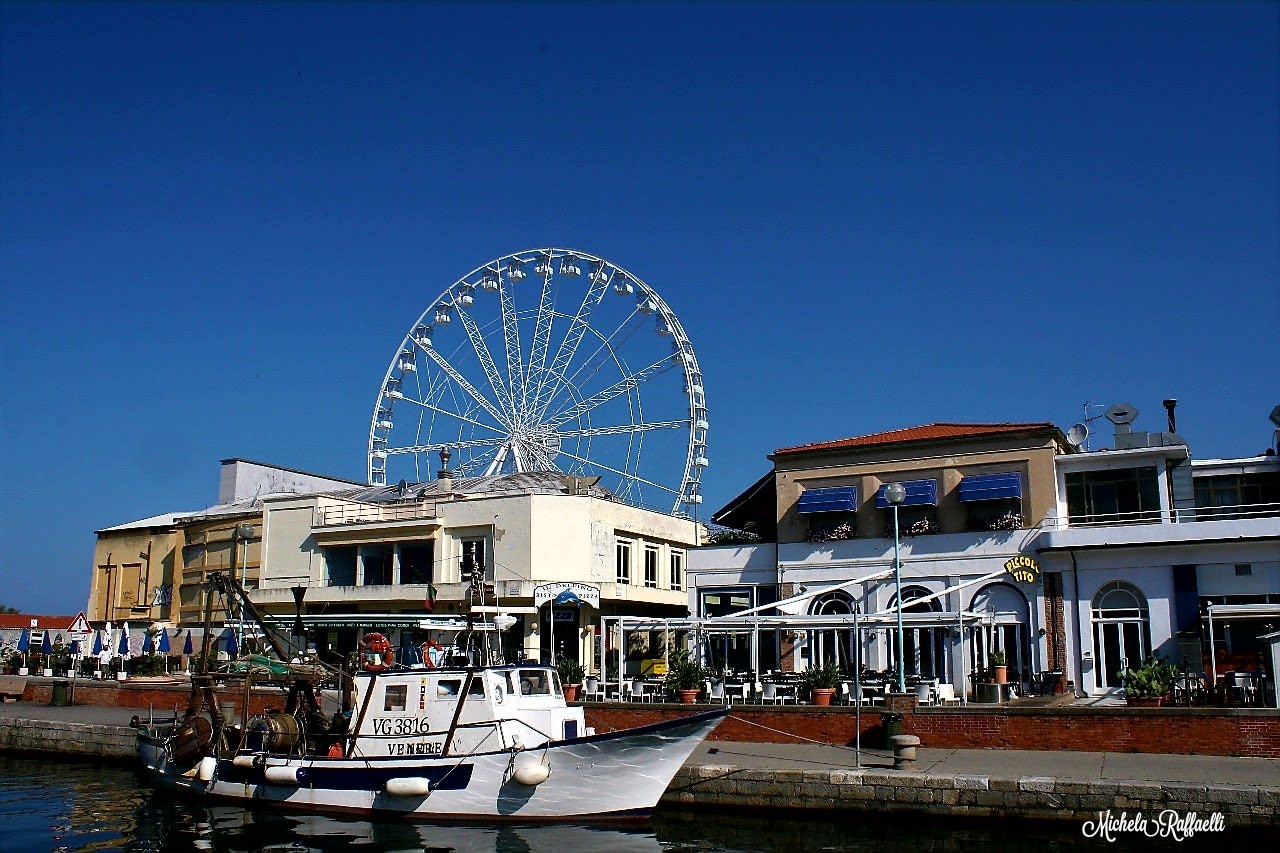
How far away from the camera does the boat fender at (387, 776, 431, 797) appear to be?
1983cm

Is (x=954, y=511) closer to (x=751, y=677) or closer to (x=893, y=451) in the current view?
(x=893, y=451)

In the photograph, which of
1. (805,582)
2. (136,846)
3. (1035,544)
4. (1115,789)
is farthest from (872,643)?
(136,846)

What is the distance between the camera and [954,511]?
3325 cm

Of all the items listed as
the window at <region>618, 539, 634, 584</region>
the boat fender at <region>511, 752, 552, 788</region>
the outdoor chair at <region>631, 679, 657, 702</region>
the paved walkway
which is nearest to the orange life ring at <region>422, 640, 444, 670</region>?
the boat fender at <region>511, 752, 552, 788</region>

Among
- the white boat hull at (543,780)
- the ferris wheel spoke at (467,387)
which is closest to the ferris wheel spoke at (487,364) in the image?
the ferris wheel spoke at (467,387)

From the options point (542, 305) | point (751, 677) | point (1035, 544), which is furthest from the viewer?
point (542, 305)

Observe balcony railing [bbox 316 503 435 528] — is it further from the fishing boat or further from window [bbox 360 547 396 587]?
the fishing boat

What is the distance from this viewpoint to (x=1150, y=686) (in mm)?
22672

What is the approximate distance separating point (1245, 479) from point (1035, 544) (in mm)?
8290

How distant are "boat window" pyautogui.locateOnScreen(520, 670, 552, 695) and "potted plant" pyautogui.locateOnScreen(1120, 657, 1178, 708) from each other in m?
11.6

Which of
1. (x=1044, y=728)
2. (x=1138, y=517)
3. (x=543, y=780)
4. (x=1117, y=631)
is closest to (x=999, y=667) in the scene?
(x=1117, y=631)

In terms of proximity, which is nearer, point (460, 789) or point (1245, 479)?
point (460, 789)

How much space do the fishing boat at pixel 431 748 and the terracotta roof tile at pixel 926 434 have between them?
14293 millimetres

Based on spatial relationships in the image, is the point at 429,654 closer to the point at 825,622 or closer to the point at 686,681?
the point at 686,681
